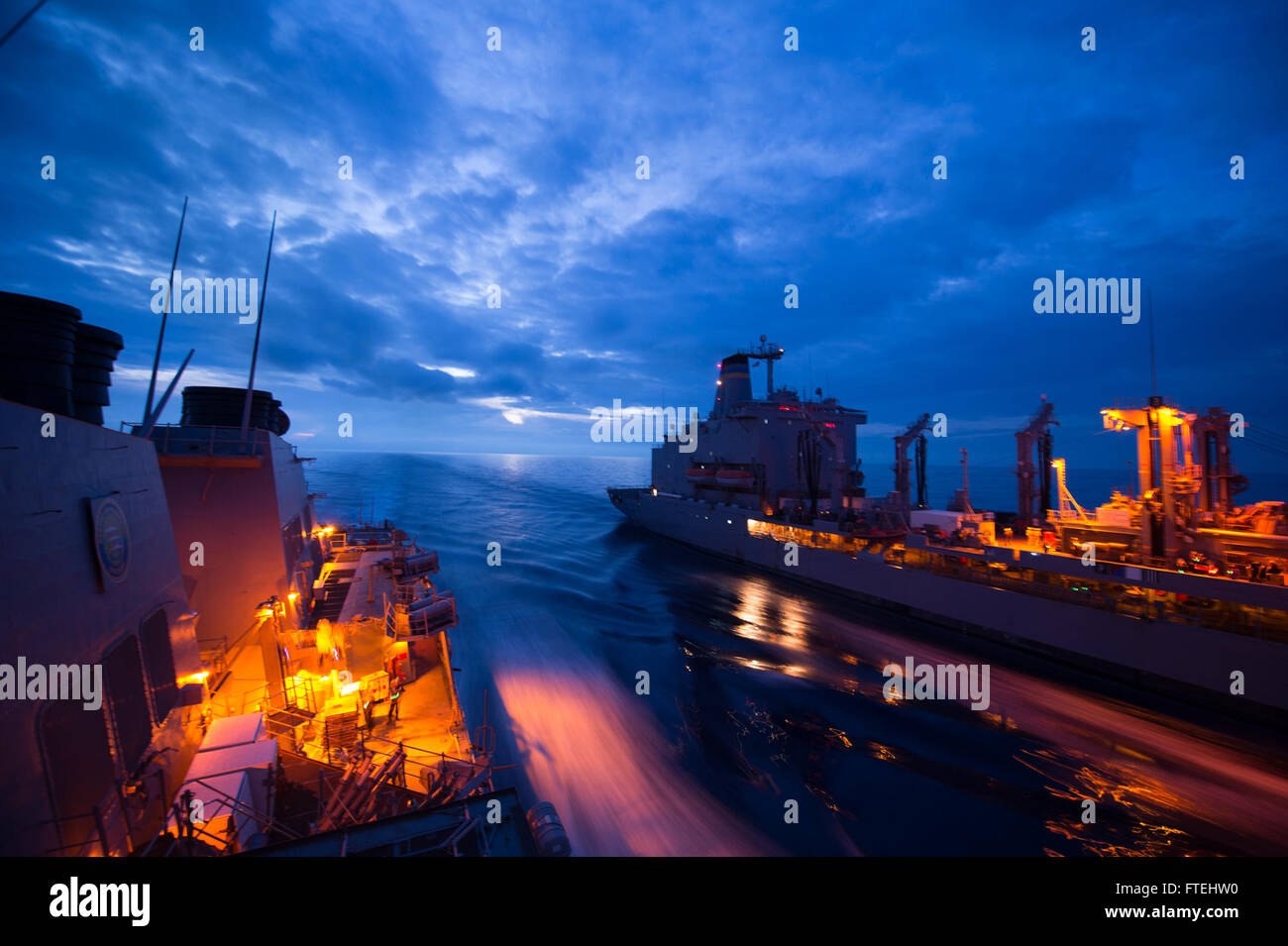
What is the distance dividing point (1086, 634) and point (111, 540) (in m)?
23.2

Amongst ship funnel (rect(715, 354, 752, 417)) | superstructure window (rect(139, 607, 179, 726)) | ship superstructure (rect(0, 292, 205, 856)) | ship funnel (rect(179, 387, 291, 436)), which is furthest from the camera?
ship funnel (rect(715, 354, 752, 417))

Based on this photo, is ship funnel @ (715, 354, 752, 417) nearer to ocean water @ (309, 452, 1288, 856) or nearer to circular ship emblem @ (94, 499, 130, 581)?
ocean water @ (309, 452, 1288, 856)

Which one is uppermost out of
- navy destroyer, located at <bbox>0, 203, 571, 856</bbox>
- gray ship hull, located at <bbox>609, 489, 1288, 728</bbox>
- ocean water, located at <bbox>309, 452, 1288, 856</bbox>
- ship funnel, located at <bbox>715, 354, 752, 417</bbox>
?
ship funnel, located at <bbox>715, 354, 752, 417</bbox>

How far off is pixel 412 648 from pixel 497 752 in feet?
11.7

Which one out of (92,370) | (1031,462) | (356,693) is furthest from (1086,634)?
(92,370)

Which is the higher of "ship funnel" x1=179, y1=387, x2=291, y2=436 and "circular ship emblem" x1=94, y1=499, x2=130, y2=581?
"ship funnel" x1=179, y1=387, x2=291, y2=436

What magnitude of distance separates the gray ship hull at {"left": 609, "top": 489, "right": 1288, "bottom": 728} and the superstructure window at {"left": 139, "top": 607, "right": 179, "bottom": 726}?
22.2 m

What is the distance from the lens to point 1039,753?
11.0m

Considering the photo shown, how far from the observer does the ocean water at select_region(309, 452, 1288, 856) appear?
8.92 metres

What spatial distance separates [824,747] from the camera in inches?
445

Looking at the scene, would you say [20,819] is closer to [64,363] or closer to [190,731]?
[190,731]

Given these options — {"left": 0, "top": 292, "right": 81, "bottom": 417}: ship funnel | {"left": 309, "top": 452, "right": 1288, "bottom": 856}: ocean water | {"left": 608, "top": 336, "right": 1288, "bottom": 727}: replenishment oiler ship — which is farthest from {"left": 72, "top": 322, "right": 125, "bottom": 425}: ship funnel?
{"left": 608, "top": 336, "right": 1288, "bottom": 727}: replenishment oiler ship
